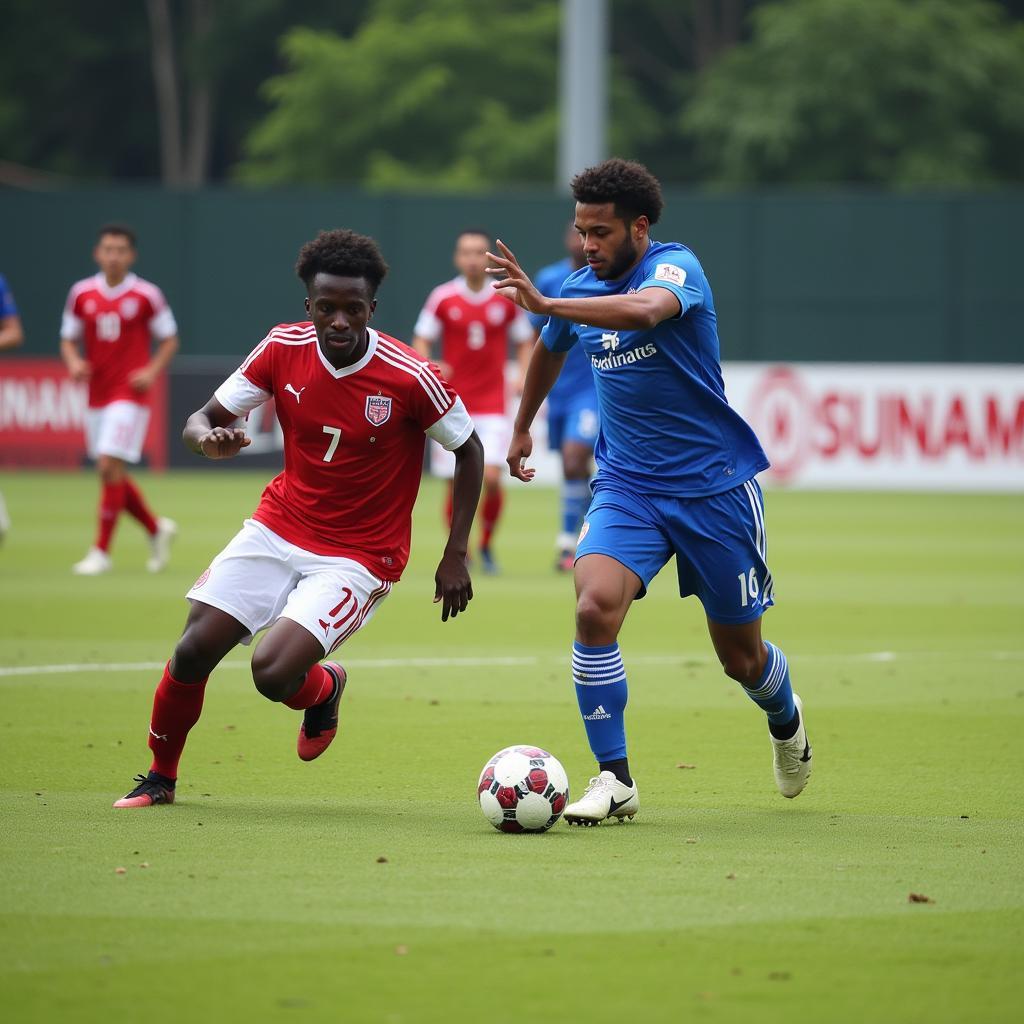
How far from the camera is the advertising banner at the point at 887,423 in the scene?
81.4ft

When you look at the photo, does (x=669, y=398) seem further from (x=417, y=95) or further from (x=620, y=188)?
(x=417, y=95)

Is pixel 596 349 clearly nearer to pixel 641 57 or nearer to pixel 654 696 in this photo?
pixel 654 696

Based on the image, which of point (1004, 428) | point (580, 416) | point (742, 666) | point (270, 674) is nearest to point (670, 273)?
point (742, 666)

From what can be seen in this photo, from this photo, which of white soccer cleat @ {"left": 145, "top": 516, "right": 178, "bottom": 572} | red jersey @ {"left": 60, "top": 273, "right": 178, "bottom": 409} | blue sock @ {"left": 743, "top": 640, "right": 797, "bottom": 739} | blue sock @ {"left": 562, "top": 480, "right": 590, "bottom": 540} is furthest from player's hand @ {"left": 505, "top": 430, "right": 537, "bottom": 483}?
red jersey @ {"left": 60, "top": 273, "right": 178, "bottom": 409}

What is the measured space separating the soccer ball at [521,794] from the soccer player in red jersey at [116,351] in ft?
29.1

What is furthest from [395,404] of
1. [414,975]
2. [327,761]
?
[414,975]

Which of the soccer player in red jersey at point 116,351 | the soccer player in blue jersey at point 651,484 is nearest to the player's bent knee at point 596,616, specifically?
the soccer player in blue jersey at point 651,484

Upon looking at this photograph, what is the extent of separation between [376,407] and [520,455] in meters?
0.55

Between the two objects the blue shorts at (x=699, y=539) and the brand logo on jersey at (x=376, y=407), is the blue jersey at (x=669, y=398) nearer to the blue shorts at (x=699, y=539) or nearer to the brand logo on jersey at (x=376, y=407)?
the blue shorts at (x=699, y=539)

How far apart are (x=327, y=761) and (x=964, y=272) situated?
2217cm

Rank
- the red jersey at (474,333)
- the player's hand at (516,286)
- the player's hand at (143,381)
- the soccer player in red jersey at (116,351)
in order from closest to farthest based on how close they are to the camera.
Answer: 1. the player's hand at (516,286)
2. the player's hand at (143,381)
3. the soccer player in red jersey at (116,351)
4. the red jersey at (474,333)

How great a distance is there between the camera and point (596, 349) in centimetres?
693

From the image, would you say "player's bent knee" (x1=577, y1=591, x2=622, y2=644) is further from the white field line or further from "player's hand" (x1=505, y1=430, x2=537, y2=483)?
the white field line

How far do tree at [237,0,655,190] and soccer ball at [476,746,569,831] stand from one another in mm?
38158
